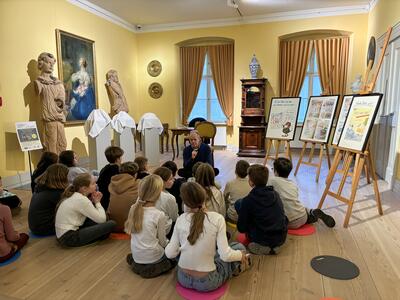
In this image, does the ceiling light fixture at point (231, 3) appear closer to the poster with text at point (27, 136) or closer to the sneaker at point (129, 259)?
the poster with text at point (27, 136)

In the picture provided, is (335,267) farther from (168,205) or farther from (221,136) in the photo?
(221,136)

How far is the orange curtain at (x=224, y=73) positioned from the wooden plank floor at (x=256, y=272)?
5.62 m

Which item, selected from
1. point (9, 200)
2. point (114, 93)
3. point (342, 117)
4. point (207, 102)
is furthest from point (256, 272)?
point (207, 102)

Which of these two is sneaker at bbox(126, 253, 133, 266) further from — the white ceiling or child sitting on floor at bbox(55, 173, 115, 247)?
the white ceiling

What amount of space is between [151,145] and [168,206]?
154 inches

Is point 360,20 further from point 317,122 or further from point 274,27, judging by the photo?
point 317,122

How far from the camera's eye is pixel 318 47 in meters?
7.62

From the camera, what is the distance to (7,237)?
2541 millimetres

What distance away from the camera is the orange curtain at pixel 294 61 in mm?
7734

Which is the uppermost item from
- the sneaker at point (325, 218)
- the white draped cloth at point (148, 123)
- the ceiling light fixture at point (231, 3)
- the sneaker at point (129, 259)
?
the ceiling light fixture at point (231, 3)

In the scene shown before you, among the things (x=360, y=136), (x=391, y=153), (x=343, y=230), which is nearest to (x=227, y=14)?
(x=391, y=153)

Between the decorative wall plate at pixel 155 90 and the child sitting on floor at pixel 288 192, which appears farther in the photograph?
the decorative wall plate at pixel 155 90

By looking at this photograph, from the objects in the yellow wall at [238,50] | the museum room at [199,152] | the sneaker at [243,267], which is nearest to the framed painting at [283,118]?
the museum room at [199,152]

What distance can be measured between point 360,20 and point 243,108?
324 cm
